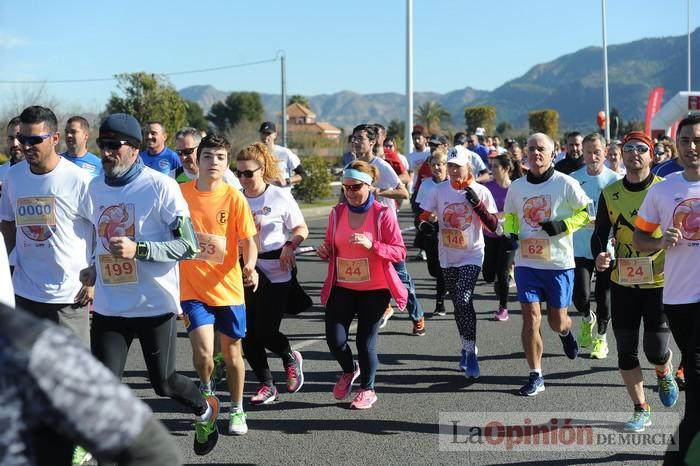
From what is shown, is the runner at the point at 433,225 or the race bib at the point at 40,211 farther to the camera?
the runner at the point at 433,225

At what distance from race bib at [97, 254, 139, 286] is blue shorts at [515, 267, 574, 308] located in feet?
10.6

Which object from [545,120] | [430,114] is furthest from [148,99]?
[430,114]

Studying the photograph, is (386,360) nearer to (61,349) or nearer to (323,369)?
(323,369)

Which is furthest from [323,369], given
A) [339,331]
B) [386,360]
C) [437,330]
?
[437,330]

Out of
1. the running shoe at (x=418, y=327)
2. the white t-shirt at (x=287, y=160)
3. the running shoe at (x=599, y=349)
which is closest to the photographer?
the running shoe at (x=599, y=349)

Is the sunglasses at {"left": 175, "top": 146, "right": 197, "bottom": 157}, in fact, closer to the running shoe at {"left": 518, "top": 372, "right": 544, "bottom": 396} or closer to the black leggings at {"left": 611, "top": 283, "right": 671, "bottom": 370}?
the running shoe at {"left": 518, "top": 372, "right": 544, "bottom": 396}

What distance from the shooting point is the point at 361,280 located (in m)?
6.56

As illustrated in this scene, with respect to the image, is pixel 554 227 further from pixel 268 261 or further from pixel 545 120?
pixel 545 120

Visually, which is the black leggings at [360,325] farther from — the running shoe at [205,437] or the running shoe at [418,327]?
the running shoe at [418,327]

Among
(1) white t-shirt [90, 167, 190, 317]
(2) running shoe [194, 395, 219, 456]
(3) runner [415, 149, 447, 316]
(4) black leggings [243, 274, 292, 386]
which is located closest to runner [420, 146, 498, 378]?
(3) runner [415, 149, 447, 316]

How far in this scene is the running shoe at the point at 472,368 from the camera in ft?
23.9

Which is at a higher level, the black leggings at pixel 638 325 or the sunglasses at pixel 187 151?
the sunglasses at pixel 187 151

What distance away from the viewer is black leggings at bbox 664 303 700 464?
3.94m

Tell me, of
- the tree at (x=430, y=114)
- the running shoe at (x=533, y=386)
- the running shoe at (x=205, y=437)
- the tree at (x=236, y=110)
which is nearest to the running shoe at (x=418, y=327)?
the running shoe at (x=533, y=386)
